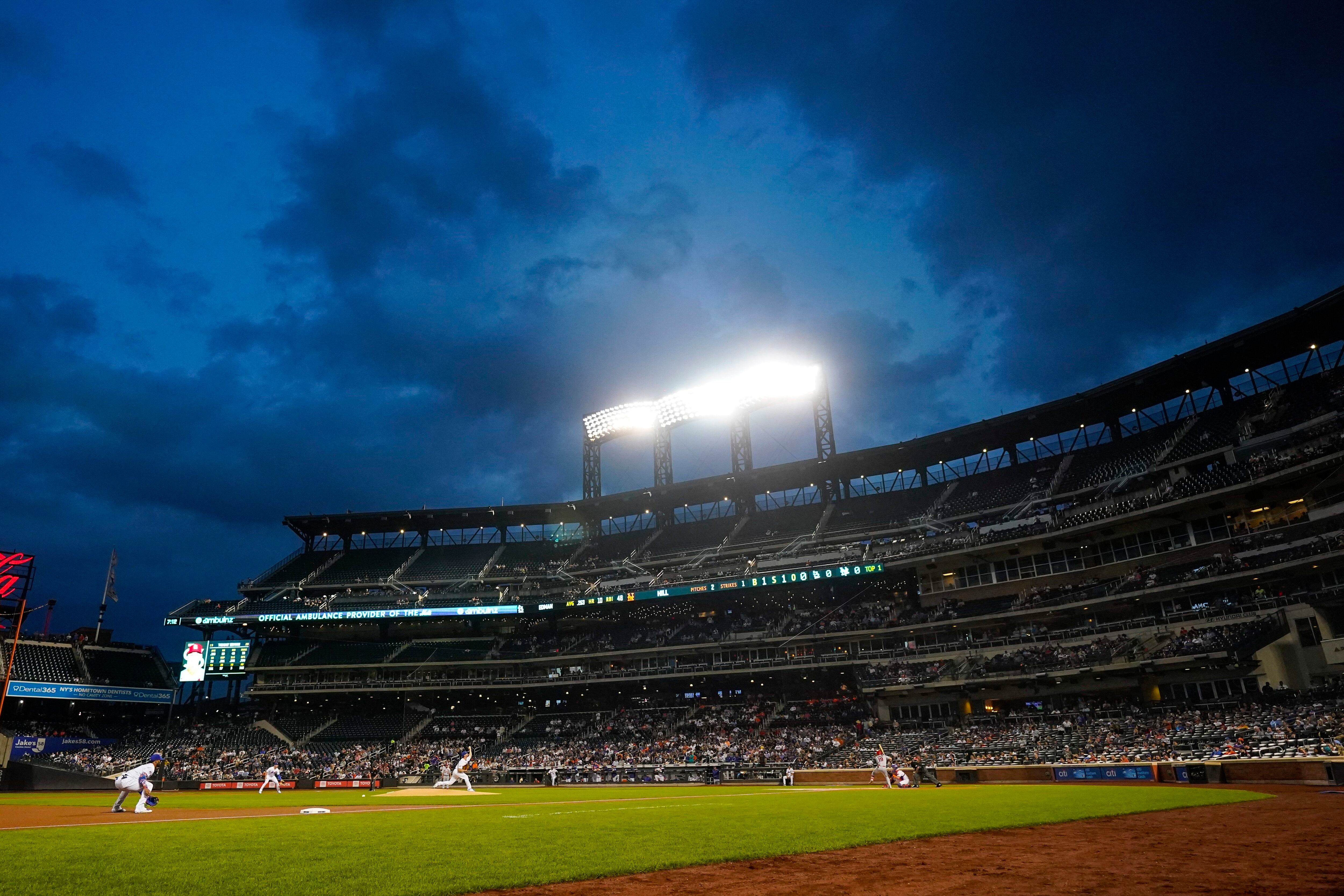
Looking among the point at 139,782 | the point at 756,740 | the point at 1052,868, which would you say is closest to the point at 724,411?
the point at 756,740

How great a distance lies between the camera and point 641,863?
11.0 meters

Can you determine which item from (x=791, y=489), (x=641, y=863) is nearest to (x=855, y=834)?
(x=641, y=863)

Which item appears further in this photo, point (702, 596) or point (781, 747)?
point (702, 596)

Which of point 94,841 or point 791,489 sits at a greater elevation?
point 791,489

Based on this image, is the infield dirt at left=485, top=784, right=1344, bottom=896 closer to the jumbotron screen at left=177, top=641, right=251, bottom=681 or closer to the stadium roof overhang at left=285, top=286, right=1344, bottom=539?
the stadium roof overhang at left=285, top=286, right=1344, bottom=539

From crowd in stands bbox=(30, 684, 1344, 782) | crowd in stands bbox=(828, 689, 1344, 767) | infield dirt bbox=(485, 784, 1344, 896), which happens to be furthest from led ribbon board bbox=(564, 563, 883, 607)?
infield dirt bbox=(485, 784, 1344, 896)

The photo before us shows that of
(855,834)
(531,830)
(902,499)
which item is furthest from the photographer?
(902,499)

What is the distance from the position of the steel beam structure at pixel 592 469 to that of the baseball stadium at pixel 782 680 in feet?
2.21

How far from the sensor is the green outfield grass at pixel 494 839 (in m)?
9.55

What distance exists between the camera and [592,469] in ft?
260

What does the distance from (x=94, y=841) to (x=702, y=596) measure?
176 feet

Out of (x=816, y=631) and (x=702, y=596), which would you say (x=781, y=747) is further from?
(x=702, y=596)

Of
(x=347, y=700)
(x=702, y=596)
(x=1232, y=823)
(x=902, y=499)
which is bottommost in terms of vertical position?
(x=1232, y=823)

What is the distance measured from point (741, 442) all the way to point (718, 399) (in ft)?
15.0
